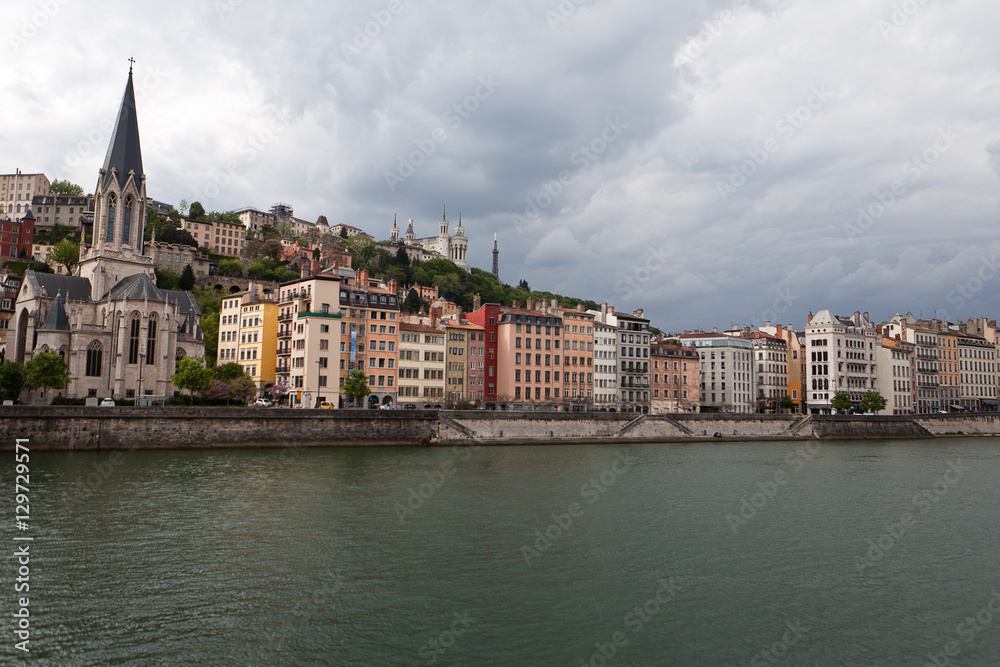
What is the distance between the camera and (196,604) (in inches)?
706

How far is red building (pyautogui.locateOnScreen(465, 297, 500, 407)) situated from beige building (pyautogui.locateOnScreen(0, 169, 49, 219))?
11287 cm

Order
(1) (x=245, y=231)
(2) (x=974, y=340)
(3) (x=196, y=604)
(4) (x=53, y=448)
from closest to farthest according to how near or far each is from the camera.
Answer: (3) (x=196, y=604) < (4) (x=53, y=448) < (2) (x=974, y=340) < (1) (x=245, y=231)

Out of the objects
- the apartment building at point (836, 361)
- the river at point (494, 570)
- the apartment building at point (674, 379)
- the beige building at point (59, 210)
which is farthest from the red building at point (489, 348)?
the beige building at point (59, 210)

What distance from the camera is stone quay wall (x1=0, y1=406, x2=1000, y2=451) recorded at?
4888 centimetres

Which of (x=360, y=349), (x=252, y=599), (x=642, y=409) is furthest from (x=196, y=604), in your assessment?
(x=642, y=409)

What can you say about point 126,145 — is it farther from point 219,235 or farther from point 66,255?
point 219,235

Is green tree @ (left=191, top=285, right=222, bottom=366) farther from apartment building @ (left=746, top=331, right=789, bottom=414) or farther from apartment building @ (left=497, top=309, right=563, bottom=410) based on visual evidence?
apartment building @ (left=746, top=331, right=789, bottom=414)

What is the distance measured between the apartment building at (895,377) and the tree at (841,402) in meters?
12.6

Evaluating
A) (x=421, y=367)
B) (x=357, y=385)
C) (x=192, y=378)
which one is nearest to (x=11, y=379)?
(x=192, y=378)

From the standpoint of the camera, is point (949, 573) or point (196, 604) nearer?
point (196, 604)

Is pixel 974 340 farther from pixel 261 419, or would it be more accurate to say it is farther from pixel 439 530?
pixel 439 530

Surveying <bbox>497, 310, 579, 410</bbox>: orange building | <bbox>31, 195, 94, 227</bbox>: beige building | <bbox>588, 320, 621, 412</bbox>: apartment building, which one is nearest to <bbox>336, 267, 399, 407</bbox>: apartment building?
<bbox>497, 310, 579, 410</bbox>: orange building

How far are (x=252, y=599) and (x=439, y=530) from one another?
9153mm

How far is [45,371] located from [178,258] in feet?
266
